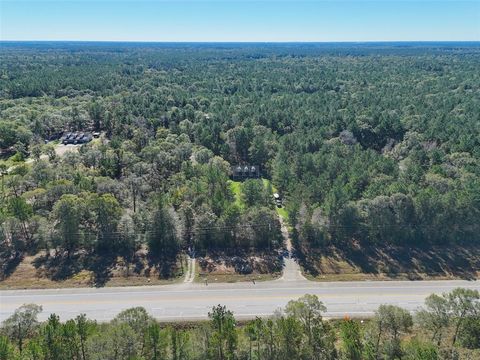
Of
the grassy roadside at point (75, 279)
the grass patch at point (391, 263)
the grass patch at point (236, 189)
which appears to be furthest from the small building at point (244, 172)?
the grassy roadside at point (75, 279)

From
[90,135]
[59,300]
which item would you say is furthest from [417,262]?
[90,135]

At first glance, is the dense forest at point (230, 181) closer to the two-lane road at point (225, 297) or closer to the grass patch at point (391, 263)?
the grass patch at point (391, 263)

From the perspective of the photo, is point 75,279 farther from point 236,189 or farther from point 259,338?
point 236,189

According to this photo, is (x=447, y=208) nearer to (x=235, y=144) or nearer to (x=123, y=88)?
(x=235, y=144)

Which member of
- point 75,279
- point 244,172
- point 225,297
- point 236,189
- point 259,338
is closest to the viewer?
point 259,338

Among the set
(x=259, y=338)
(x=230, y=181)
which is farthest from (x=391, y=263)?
(x=230, y=181)

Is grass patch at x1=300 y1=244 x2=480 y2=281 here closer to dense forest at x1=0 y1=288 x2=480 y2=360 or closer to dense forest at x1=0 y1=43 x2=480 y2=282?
dense forest at x1=0 y1=43 x2=480 y2=282
